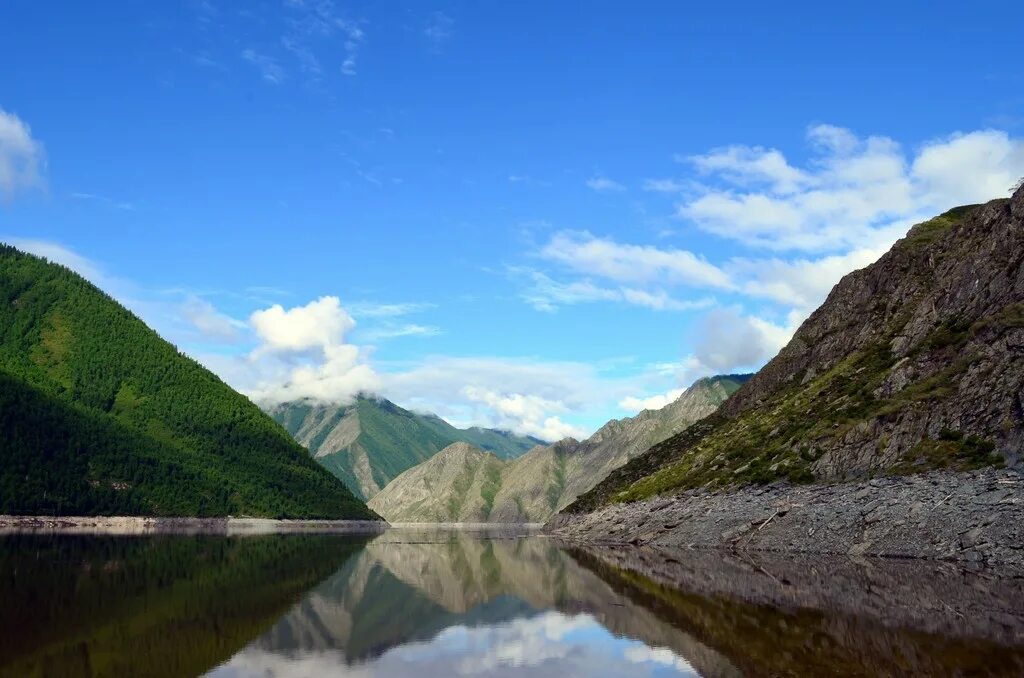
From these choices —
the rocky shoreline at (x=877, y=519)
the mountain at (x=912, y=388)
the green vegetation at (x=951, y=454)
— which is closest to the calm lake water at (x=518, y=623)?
the rocky shoreline at (x=877, y=519)

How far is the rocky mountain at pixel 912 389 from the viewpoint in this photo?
9700 cm

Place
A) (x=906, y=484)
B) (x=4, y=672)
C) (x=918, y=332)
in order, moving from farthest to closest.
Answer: (x=918, y=332)
(x=906, y=484)
(x=4, y=672)

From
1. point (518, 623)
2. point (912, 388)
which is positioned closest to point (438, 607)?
point (518, 623)

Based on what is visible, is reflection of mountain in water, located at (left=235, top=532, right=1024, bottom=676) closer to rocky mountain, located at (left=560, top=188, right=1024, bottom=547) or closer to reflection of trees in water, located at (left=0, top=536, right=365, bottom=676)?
reflection of trees in water, located at (left=0, top=536, right=365, bottom=676)

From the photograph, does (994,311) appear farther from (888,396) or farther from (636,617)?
(636,617)

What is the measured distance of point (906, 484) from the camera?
307ft

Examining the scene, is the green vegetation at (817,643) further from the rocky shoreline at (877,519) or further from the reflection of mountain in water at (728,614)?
the rocky shoreline at (877,519)

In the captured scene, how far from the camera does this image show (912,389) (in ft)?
392

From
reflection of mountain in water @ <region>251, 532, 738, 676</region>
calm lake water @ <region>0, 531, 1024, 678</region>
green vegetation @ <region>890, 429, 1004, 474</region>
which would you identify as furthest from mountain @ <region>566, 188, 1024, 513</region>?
reflection of mountain in water @ <region>251, 532, 738, 676</region>

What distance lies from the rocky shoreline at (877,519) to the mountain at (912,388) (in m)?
3.62

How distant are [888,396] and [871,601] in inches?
3353

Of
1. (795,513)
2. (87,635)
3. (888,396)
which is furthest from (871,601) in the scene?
(888,396)

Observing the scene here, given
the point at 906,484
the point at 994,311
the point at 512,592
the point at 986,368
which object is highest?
the point at 994,311

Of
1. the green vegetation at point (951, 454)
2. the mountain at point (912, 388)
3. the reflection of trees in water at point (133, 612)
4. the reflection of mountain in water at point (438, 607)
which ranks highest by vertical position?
the mountain at point (912, 388)
